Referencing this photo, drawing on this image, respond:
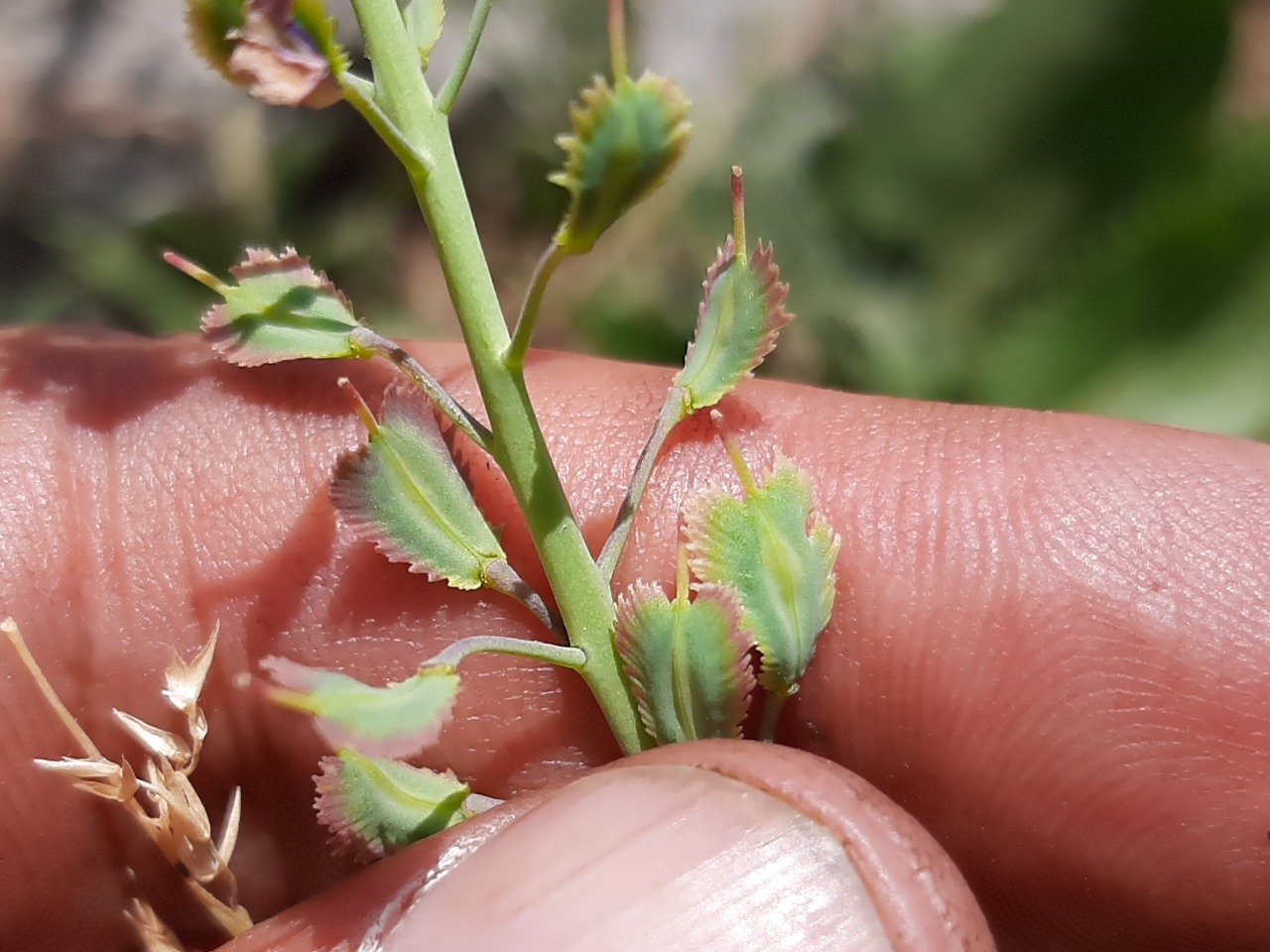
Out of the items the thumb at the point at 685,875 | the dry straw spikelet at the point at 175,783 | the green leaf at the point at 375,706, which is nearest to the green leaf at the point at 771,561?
the thumb at the point at 685,875

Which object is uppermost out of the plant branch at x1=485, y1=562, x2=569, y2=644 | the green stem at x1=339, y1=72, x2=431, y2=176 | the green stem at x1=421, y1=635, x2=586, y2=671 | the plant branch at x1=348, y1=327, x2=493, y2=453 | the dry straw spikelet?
the green stem at x1=339, y1=72, x2=431, y2=176

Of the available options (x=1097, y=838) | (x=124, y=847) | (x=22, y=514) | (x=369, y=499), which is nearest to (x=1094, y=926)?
(x=1097, y=838)

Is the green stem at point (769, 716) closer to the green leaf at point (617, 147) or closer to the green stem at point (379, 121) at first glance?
the green leaf at point (617, 147)

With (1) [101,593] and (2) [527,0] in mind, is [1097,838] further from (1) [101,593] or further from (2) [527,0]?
(2) [527,0]

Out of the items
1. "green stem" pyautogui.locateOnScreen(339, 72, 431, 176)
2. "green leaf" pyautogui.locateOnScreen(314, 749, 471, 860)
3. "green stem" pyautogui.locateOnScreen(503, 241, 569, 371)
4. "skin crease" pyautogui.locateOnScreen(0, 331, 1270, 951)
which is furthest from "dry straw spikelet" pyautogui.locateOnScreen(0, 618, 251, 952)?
"green stem" pyautogui.locateOnScreen(339, 72, 431, 176)

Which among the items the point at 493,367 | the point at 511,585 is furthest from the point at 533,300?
the point at 511,585

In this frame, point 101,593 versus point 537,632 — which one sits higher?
point 537,632

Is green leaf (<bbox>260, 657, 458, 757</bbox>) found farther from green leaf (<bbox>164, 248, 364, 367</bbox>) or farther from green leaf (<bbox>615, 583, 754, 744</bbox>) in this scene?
green leaf (<bbox>164, 248, 364, 367</bbox>)
